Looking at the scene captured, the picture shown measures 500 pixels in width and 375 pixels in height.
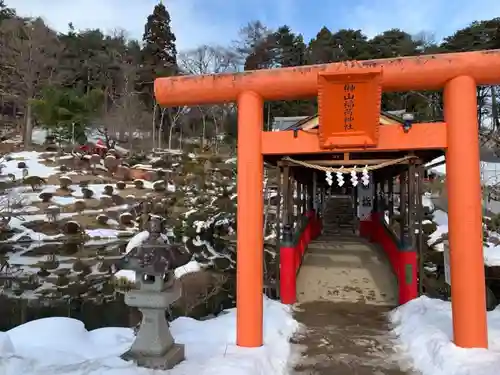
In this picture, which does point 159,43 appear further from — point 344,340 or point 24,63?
point 344,340

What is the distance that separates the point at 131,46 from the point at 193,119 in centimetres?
1039

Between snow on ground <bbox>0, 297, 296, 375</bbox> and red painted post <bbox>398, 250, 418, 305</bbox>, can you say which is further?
red painted post <bbox>398, 250, 418, 305</bbox>

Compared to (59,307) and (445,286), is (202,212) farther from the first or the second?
(445,286)

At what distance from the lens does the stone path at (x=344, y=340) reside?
16.5 ft

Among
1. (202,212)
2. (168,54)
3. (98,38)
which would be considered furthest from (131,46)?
(202,212)

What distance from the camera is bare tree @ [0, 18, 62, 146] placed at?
3098cm

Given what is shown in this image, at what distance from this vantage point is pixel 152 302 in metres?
4.50

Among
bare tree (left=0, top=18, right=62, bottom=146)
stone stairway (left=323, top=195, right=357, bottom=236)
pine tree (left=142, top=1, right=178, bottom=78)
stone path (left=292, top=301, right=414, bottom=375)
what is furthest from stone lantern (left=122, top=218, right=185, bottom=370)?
pine tree (left=142, top=1, right=178, bottom=78)

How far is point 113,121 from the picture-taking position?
108ft

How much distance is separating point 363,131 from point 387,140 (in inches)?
13.5

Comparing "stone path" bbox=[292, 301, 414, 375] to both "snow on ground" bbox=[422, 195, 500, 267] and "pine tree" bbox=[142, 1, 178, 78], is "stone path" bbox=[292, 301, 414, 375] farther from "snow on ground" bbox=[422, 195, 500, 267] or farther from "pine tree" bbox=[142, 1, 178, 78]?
"pine tree" bbox=[142, 1, 178, 78]

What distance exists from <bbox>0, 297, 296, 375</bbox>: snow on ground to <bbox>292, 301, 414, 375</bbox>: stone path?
316 millimetres

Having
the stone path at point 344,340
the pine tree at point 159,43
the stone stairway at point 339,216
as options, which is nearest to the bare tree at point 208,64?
the pine tree at point 159,43

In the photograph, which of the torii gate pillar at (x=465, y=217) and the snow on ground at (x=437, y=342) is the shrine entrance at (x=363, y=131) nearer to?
the torii gate pillar at (x=465, y=217)
